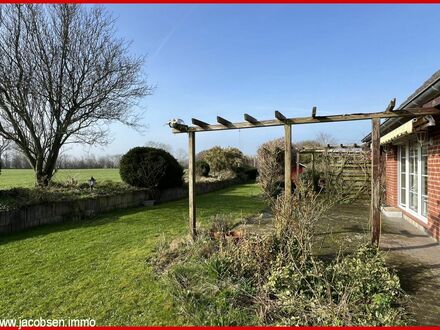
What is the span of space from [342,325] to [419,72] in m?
9.74

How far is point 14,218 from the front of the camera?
8641mm

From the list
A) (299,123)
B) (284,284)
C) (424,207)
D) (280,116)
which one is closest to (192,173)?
(280,116)

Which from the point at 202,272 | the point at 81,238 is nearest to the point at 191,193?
the point at 202,272

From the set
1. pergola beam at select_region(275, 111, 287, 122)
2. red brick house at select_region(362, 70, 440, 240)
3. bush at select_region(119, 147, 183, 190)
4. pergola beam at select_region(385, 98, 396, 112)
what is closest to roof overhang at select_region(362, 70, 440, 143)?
red brick house at select_region(362, 70, 440, 240)

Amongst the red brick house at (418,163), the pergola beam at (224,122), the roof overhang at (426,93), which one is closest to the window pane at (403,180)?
the red brick house at (418,163)

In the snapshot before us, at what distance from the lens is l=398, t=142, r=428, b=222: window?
734cm

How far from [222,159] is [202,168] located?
9.29 feet

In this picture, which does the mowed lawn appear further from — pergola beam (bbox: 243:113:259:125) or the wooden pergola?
pergola beam (bbox: 243:113:259:125)

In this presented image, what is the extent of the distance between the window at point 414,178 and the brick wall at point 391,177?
589 mm

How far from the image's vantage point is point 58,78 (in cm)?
1269

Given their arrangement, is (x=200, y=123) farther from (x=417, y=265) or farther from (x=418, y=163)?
(x=418, y=163)

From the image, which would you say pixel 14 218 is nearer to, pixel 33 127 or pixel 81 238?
pixel 81 238

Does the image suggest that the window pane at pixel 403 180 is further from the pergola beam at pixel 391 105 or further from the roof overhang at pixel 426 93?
the pergola beam at pixel 391 105

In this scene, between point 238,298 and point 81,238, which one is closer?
point 238,298
